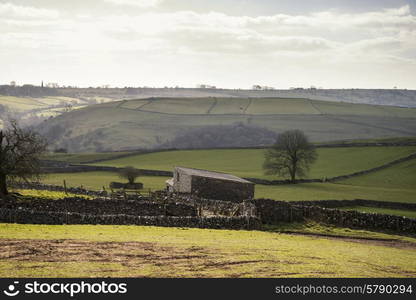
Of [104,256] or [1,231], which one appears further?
[1,231]

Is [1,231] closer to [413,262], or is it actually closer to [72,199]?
[72,199]

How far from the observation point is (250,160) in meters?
114

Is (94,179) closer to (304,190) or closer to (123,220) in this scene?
(304,190)

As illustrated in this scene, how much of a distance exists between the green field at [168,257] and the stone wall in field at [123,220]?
186 centimetres

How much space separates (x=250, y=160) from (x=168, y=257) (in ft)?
298

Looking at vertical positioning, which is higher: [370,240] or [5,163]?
[5,163]

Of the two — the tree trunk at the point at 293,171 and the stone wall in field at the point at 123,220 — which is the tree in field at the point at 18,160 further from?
the tree trunk at the point at 293,171

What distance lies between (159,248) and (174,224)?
12387mm

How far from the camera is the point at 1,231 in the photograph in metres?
29.3

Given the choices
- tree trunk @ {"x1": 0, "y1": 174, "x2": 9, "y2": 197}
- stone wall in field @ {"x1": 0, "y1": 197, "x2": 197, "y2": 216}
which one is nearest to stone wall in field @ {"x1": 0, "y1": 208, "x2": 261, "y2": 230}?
stone wall in field @ {"x1": 0, "y1": 197, "x2": 197, "y2": 216}

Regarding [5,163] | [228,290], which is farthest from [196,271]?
[5,163]

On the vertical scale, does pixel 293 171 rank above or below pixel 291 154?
below

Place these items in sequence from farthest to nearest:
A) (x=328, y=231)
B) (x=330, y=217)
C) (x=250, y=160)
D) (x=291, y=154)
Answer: (x=250, y=160)
(x=291, y=154)
(x=330, y=217)
(x=328, y=231)

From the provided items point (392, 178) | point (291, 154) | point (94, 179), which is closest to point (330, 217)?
point (291, 154)
